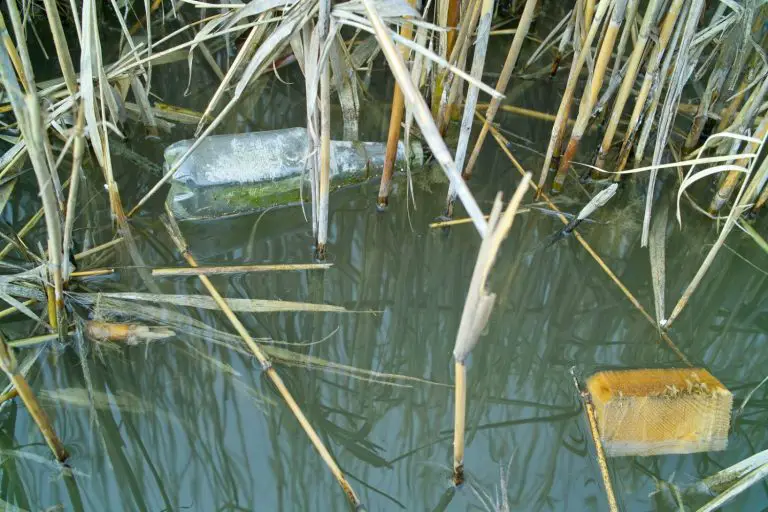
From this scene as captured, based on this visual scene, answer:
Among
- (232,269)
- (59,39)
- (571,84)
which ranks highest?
(59,39)

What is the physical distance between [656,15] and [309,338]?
4.38 ft

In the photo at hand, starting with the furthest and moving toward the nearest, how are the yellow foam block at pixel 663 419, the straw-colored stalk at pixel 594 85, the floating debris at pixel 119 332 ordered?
the straw-colored stalk at pixel 594 85 < the floating debris at pixel 119 332 < the yellow foam block at pixel 663 419

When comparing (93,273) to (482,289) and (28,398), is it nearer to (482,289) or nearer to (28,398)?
(28,398)

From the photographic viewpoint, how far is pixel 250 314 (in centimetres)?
183

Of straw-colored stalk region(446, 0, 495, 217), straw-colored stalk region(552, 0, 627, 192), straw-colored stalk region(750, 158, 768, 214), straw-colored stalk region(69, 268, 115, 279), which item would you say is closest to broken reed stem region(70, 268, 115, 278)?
straw-colored stalk region(69, 268, 115, 279)

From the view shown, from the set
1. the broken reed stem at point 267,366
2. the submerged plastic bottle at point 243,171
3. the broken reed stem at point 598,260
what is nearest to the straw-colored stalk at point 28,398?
the broken reed stem at point 267,366

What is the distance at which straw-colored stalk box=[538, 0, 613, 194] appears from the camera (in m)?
1.84

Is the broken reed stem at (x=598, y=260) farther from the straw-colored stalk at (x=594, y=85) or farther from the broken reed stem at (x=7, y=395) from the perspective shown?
the broken reed stem at (x=7, y=395)

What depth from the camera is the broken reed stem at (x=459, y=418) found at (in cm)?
114

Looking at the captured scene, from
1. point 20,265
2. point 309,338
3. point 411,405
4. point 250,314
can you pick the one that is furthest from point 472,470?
point 20,265

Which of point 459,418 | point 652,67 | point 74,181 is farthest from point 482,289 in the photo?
point 652,67

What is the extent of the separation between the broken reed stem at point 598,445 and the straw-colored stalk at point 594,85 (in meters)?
0.78

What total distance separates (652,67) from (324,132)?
3.49 ft

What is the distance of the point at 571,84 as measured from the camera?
199cm
